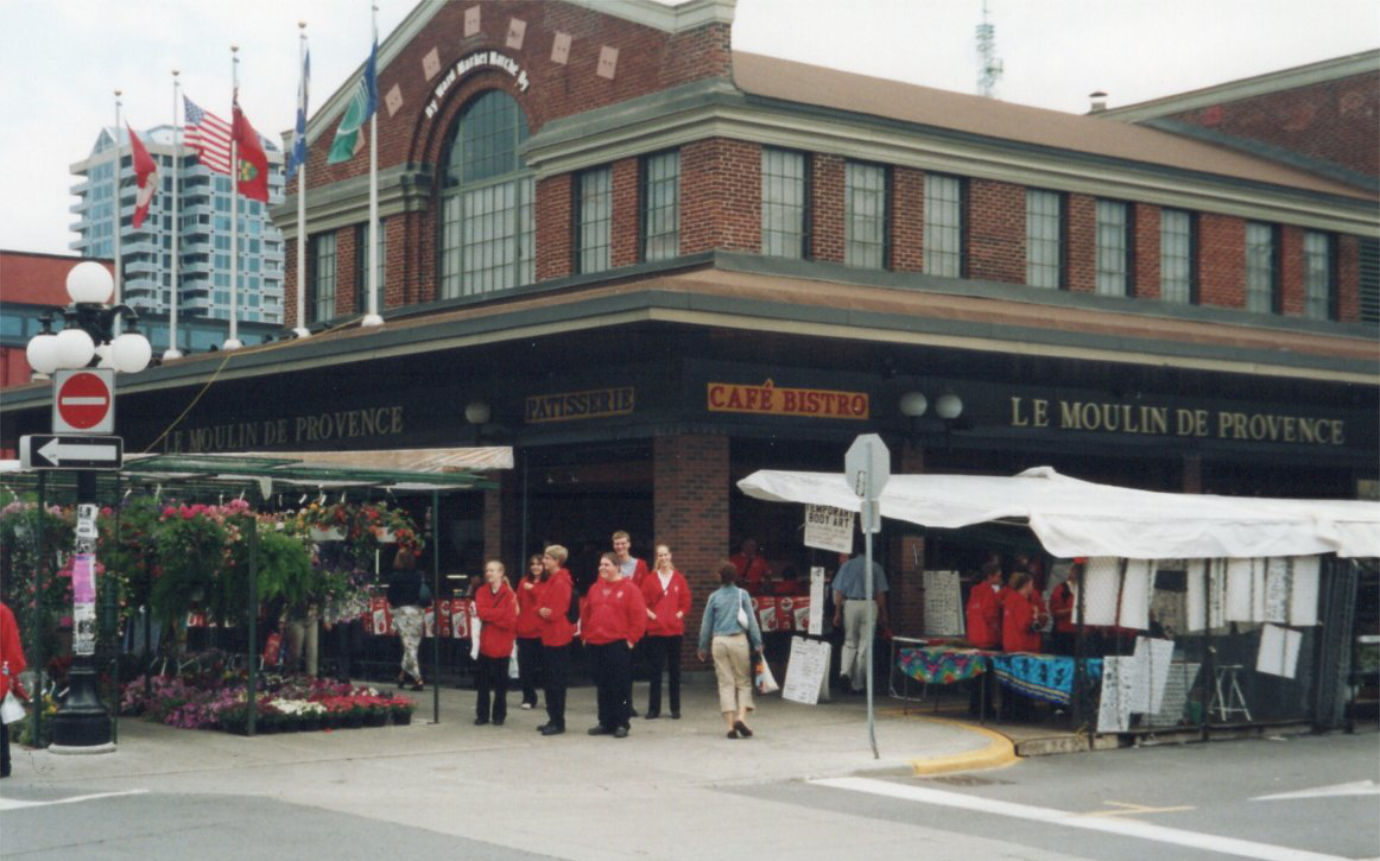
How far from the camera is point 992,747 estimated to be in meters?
17.0

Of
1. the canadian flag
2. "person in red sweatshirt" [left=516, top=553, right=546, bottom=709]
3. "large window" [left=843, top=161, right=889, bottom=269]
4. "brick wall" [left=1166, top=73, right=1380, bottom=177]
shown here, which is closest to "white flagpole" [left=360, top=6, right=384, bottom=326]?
the canadian flag

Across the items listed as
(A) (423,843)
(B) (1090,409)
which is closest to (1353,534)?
(B) (1090,409)

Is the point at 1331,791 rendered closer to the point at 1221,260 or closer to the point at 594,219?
the point at 594,219

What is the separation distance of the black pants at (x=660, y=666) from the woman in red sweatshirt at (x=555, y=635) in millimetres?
1483

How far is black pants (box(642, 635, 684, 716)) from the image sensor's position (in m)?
19.3

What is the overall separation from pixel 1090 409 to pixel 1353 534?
7776 mm

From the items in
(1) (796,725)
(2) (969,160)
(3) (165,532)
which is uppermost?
(2) (969,160)

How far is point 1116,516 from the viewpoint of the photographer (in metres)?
18.1

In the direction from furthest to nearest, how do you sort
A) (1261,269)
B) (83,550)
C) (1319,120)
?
(1319,120), (1261,269), (83,550)

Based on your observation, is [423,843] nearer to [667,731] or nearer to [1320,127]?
[667,731]

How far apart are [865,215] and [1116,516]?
374 inches

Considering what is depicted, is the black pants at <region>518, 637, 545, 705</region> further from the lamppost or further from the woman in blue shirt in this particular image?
the lamppost

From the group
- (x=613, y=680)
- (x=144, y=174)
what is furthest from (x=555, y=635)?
(x=144, y=174)

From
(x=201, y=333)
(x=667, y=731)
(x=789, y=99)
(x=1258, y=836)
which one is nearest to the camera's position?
(x=1258, y=836)
